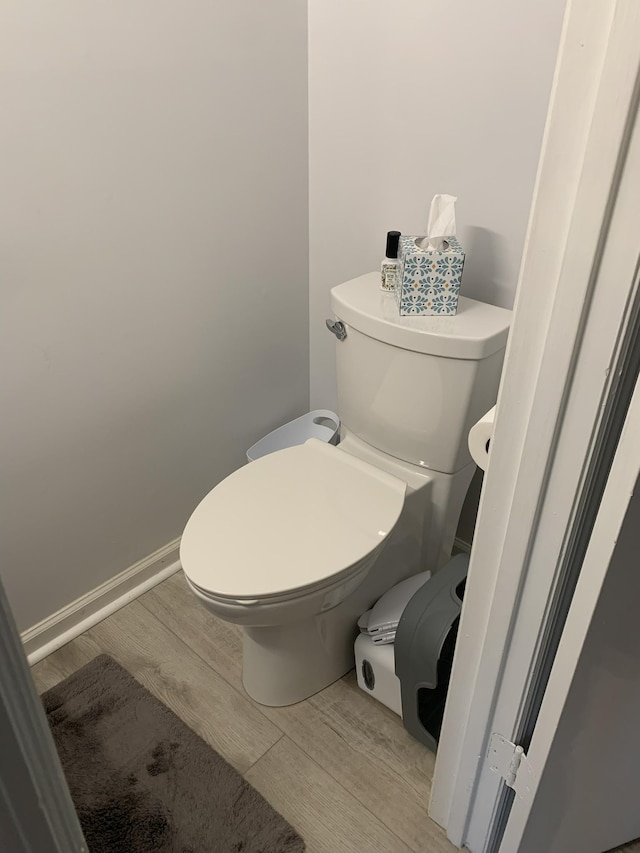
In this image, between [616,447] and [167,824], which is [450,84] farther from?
[167,824]

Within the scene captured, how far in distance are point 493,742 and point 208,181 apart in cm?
125

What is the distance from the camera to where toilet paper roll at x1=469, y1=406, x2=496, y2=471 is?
90cm

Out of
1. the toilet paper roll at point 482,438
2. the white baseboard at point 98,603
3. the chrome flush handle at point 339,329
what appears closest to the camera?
the toilet paper roll at point 482,438

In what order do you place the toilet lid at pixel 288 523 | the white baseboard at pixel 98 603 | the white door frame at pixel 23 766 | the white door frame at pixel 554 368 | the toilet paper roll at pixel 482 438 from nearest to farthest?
the white door frame at pixel 23 766 → the white door frame at pixel 554 368 → the toilet paper roll at pixel 482 438 → the toilet lid at pixel 288 523 → the white baseboard at pixel 98 603

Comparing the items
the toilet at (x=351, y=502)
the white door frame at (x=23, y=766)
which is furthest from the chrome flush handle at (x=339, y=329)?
the white door frame at (x=23, y=766)

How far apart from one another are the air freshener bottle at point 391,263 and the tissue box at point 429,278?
51 millimetres

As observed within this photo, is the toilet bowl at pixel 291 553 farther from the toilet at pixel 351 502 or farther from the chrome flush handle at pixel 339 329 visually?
the chrome flush handle at pixel 339 329

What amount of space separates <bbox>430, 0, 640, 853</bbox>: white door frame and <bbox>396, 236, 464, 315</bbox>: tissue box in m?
0.59

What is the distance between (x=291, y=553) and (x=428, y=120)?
95 centimetres

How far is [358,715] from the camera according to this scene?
1460 millimetres

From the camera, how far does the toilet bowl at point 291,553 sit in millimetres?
1217

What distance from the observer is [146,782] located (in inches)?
52.4

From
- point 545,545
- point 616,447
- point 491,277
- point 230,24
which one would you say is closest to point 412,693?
point 545,545

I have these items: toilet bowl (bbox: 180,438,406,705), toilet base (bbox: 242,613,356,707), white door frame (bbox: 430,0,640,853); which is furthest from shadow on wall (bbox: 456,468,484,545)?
white door frame (bbox: 430,0,640,853)
